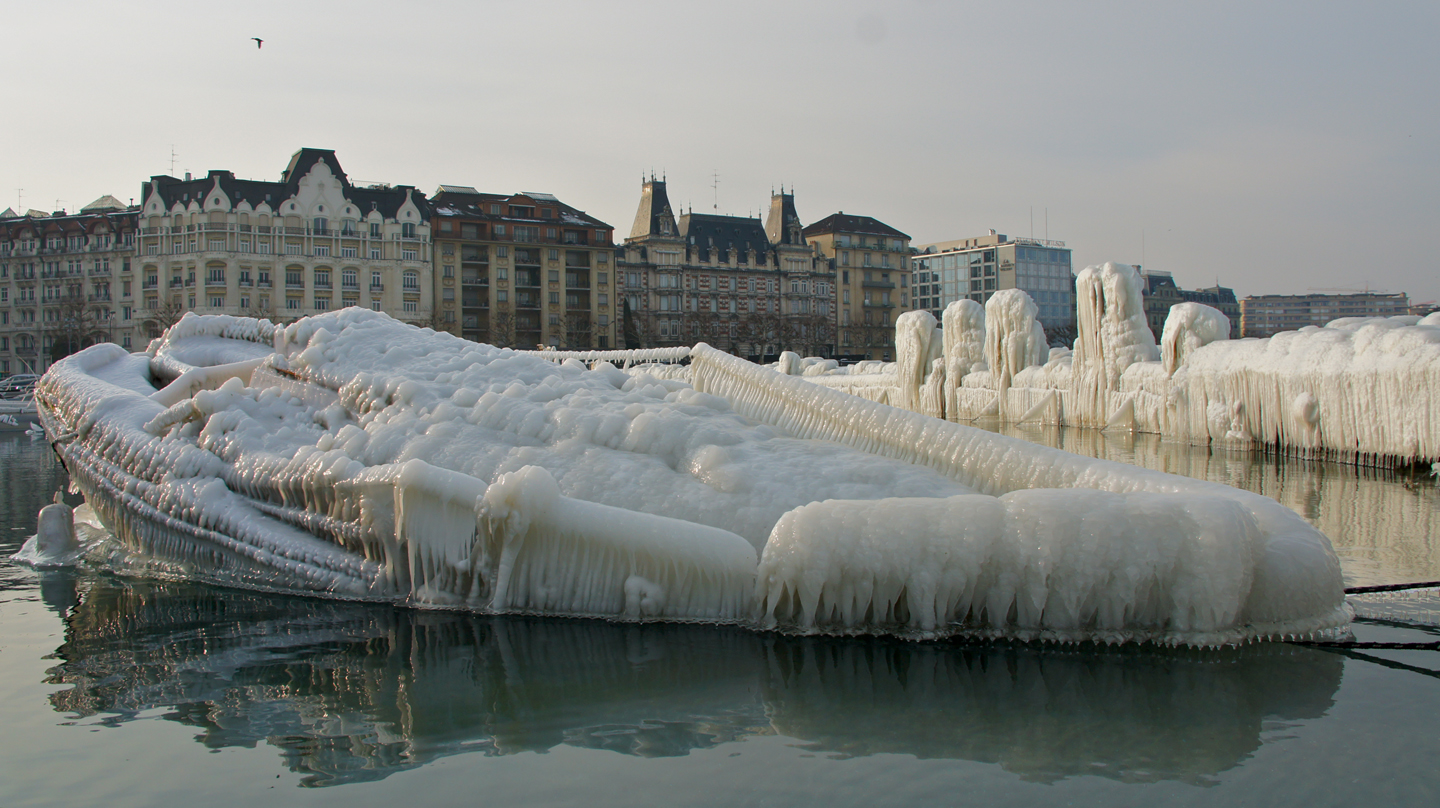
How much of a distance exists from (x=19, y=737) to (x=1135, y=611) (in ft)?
13.6

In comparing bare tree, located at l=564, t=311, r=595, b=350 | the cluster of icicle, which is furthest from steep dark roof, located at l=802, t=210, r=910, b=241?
the cluster of icicle

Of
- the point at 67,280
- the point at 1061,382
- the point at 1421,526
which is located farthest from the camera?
the point at 67,280

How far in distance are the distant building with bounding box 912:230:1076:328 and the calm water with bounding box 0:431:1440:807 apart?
5442 inches

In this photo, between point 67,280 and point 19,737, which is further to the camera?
point 67,280

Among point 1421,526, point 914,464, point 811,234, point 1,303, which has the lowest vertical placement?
point 1421,526

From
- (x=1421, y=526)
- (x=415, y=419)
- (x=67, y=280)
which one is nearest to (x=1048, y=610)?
(x=415, y=419)

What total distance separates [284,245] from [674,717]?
256ft

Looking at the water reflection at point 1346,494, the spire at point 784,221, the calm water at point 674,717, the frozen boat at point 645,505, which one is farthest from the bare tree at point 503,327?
the calm water at point 674,717

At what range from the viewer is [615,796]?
2801 mm

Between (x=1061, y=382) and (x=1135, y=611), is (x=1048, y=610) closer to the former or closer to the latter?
(x=1135, y=611)

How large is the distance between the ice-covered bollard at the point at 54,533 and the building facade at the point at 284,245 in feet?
226

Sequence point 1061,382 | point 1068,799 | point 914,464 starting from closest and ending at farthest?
point 1068,799 < point 914,464 < point 1061,382

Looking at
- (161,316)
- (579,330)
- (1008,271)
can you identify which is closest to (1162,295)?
(1008,271)

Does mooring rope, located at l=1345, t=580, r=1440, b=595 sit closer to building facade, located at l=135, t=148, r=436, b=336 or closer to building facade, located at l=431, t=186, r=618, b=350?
building facade, located at l=135, t=148, r=436, b=336
